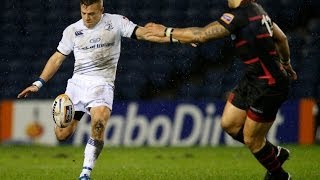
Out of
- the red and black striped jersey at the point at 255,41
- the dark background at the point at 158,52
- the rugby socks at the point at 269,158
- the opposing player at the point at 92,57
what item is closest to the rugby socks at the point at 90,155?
the opposing player at the point at 92,57

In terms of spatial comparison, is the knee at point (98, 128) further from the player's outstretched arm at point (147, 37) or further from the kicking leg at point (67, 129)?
the player's outstretched arm at point (147, 37)

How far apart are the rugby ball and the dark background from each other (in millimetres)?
7718

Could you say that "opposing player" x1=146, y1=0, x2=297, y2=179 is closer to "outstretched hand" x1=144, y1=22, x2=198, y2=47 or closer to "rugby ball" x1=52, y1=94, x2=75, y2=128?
"outstretched hand" x1=144, y1=22, x2=198, y2=47

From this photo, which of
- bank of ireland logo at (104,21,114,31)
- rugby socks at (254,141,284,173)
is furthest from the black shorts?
bank of ireland logo at (104,21,114,31)

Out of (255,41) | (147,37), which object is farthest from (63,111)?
(255,41)

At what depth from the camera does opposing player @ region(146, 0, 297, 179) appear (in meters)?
7.27

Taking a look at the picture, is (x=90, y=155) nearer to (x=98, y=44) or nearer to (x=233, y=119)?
(x=98, y=44)

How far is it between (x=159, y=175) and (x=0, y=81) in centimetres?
813

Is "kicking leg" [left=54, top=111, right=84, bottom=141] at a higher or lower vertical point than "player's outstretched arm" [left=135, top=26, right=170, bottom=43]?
lower

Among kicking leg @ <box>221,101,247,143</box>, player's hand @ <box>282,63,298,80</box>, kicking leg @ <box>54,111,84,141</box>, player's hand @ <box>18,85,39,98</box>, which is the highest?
player's hand @ <box>282,63,298,80</box>

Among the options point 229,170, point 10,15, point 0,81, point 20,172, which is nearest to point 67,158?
point 20,172

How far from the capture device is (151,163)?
1115 centimetres

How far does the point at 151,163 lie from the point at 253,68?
13.1 ft

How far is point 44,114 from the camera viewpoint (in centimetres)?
1438
